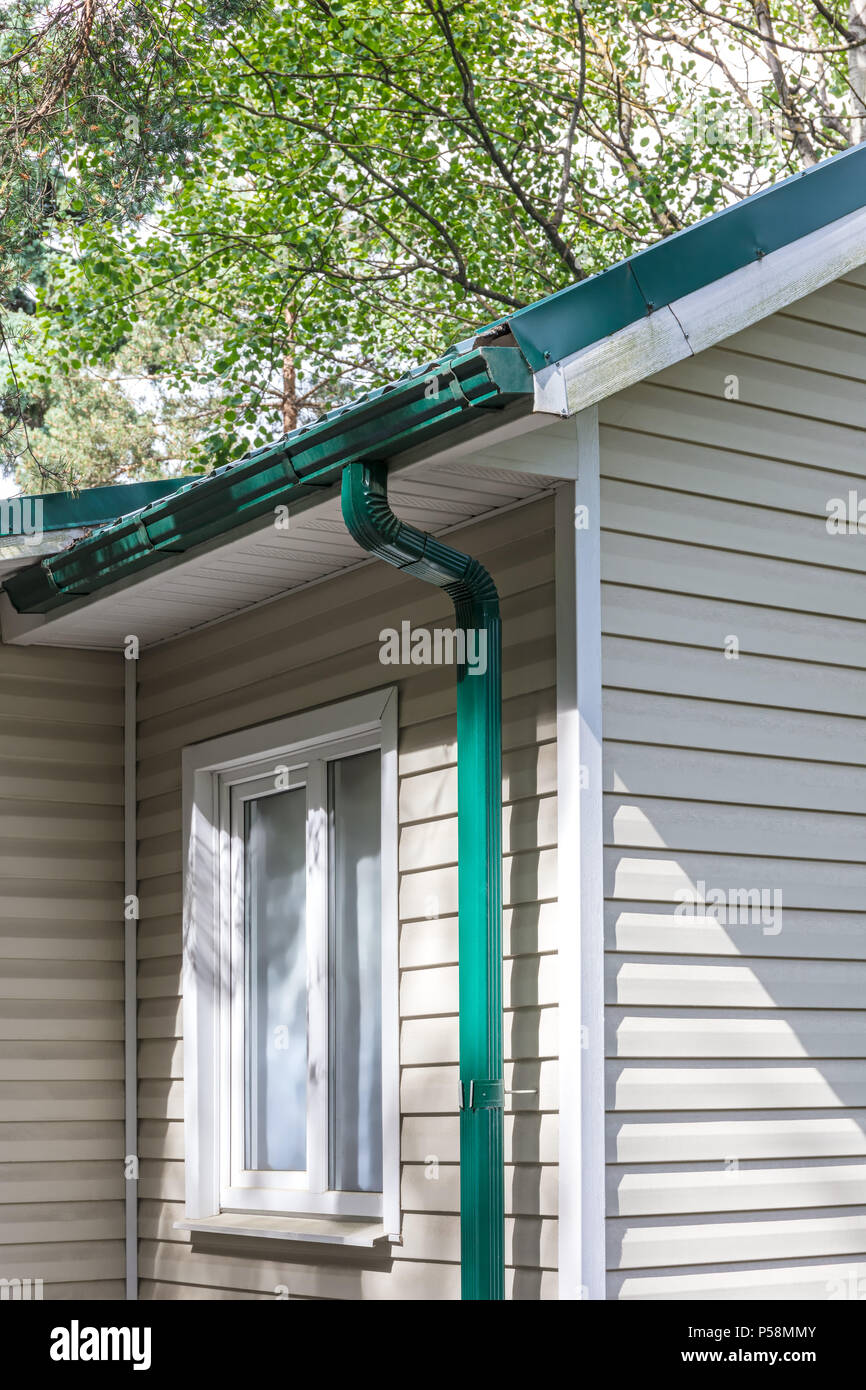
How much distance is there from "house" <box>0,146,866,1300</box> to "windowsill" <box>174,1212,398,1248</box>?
3cm

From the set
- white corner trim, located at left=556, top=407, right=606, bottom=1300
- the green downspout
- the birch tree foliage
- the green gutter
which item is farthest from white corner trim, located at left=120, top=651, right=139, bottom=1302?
the birch tree foliage

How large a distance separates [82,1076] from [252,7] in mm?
7996

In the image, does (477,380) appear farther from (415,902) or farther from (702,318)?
(415,902)

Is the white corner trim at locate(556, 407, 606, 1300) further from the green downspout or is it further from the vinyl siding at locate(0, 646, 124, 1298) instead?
the vinyl siding at locate(0, 646, 124, 1298)

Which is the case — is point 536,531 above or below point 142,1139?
above

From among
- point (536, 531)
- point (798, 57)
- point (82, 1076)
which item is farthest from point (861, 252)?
point (798, 57)

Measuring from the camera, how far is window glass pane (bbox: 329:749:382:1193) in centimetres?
521

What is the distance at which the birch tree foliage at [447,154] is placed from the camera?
14.5 metres

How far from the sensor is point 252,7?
11164 millimetres

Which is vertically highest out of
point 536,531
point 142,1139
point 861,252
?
point 861,252

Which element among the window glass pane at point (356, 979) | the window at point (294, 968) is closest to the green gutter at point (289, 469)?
the window at point (294, 968)

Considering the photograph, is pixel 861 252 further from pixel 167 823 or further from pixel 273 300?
pixel 273 300

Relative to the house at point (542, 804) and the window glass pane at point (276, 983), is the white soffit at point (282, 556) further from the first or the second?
the window glass pane at point (276, 983)

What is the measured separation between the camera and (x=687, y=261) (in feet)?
14.5
